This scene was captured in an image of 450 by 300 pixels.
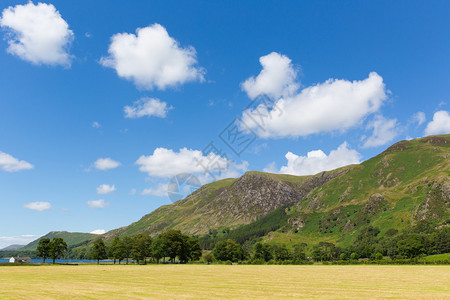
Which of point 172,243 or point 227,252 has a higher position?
point 172,243

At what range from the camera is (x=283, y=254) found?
583 feet

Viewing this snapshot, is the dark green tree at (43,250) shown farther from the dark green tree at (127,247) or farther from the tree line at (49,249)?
the dark green tree at (127,247)

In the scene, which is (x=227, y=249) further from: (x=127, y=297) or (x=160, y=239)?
(x=127, y=297)

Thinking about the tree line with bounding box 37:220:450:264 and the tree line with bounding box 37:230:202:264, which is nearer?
the tree line with bounding box 37:230:202:264

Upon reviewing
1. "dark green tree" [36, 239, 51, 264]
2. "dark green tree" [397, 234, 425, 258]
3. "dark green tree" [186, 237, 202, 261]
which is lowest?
"dark green tree" [397, 234, 425, 258]

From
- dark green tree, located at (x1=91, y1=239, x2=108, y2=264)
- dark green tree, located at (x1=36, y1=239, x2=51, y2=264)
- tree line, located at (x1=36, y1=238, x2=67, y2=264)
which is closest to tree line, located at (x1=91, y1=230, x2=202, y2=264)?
dark green tree, located at (x1=91, y1=239, x2=108, y2=264)

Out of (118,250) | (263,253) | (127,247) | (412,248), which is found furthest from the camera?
(263,253)

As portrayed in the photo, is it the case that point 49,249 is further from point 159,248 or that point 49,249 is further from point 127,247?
point 159,248

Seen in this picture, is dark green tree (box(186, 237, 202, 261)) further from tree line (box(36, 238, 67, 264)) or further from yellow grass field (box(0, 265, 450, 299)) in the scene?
yellow grass field (box(0, 265, 450, 299))

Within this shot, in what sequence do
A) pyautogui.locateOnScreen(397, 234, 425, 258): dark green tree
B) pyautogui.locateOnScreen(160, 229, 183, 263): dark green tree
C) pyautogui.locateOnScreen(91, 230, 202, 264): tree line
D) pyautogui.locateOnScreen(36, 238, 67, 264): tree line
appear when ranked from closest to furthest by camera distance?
pyautogui.locateOnScreen(36, 238, 67, 264): tree line
pyautogui.locateOnScreen(160, 229, 183, 263): dark green tree
pyautogui.locateOnScreen(91, 230, 202, 264): tree line
pyautogui.locateOnScreen(397, 234, 425, 258): dark green tree

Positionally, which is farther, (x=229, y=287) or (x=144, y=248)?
(x=144, y=248)

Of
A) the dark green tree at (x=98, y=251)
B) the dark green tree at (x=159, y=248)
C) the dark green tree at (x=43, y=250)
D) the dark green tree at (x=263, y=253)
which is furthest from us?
the dark green tree at (x=263, y=253)

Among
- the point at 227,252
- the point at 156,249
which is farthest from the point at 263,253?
the point at 156,249

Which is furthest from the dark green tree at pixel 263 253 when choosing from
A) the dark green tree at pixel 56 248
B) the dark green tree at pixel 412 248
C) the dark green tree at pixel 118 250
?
the dark green tree at pixel 56 248
